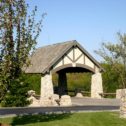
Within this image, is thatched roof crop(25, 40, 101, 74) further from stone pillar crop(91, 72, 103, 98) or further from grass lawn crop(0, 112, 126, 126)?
grass lawn crop(0, 112, 126, 126)

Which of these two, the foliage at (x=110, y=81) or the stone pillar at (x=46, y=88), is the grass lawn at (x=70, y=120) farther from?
the foliage at (x=110, y=81)

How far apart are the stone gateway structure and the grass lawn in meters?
9.49

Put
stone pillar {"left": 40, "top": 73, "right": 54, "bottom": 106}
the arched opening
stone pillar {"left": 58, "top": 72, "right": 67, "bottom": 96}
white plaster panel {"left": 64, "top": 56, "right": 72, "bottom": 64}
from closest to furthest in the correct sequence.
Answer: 1. stone pillar {"left": 40, "top": 73, "right": 54, "bottom": 106}
2. white plaster panel {"left": 64, "top": 56, "right": 72, "bottom": 64}
3. stone pillar {"left": 58, "top": 72, "right": 67, "bottom": 96}
4. the arched opening

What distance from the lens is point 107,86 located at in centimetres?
4181

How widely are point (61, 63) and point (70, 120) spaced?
13.2 metres

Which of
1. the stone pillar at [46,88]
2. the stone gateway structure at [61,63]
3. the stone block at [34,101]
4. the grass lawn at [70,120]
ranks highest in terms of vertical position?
the stone gateway structure at [61,63]

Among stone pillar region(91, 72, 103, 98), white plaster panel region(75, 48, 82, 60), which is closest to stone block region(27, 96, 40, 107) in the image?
white plaster panel region(75, 48, 82, 60)

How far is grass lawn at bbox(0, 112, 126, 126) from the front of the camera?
1930 cm

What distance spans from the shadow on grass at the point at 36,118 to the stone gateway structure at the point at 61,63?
8919 mm

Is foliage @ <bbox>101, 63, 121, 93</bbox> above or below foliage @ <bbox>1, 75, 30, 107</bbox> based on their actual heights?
Answer: above

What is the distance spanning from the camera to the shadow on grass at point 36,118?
1973 centimetres

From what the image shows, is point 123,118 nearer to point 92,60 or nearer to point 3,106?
point 3,106

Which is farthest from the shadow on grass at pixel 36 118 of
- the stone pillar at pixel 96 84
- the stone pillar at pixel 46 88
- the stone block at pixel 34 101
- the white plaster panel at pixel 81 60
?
the stone pillar at pixel 96 84

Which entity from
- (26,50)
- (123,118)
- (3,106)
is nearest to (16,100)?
(3,106)
